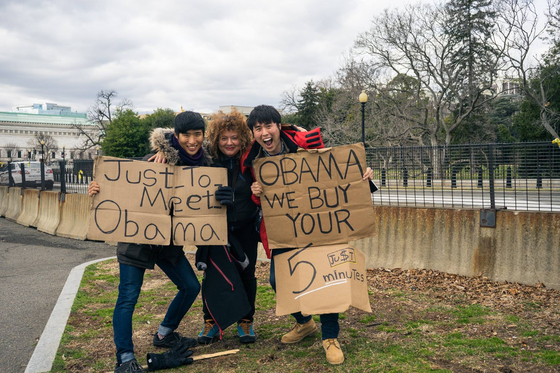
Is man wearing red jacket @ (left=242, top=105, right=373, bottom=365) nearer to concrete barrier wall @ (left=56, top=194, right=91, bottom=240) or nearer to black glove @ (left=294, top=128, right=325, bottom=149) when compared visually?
black glove @ (left=294, top=128, right=325, bottom=149)

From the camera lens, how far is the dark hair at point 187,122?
3730mm

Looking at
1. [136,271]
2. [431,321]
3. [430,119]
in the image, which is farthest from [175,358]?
[430,119]

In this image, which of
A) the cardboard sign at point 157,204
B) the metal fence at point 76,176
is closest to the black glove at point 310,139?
the cardboard sign at point 157,204

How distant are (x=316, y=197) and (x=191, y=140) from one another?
118 cm

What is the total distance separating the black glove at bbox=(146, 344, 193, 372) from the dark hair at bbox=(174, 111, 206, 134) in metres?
1.84

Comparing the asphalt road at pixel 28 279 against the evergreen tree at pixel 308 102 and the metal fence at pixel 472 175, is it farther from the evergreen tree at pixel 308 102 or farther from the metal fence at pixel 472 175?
the evergreen tree at pixel 308 102

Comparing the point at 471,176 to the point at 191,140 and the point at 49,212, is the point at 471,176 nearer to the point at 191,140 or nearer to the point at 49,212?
the point at 191,140

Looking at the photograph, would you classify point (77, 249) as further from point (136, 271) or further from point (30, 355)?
point (136, 271)

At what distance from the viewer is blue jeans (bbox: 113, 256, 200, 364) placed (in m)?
3.45

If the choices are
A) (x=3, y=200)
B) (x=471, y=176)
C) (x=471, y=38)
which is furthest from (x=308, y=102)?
(x=471, y=176)

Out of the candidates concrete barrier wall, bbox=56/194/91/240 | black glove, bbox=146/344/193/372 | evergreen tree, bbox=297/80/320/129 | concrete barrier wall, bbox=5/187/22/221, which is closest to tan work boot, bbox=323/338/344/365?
black glove, bbox=146/344/193/372

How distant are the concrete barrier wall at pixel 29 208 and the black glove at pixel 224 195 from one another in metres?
11.2

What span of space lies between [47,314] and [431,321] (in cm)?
440

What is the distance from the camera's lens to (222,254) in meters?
4.00
